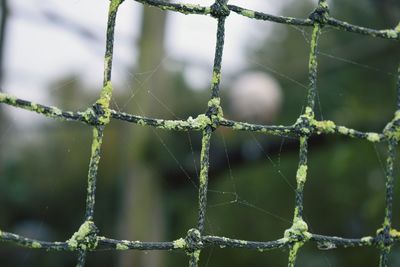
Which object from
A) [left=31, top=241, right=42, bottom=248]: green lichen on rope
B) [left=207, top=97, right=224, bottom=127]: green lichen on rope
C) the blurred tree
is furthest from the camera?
the blurred tree

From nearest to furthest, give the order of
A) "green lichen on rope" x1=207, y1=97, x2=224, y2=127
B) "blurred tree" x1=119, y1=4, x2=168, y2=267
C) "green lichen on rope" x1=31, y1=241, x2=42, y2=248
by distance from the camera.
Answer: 1. "green lichen on rope" x1=31, y1=241, x2=42, y2=248
2. "green lichen on rope" x1=207, y1=97, x2=224, y2=127
3. "blurred tree" x1=119, y1=4, x2=168, y2=267

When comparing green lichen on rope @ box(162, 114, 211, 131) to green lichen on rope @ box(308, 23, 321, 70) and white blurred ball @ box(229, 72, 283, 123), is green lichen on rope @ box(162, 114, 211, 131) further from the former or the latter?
white blurred ball @ box(229, 72, 283, 123)

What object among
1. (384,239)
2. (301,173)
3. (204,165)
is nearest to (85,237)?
(204,165)

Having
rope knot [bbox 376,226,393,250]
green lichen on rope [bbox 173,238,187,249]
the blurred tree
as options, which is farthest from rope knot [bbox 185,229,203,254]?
the blurred tree

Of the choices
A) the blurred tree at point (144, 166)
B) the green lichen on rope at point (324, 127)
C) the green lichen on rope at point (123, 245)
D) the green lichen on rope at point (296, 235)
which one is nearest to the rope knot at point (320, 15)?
the green lichen on rope at point (324, 127)

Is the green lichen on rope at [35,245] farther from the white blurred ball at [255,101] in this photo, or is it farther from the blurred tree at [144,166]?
the white blurred ball at [255,101]

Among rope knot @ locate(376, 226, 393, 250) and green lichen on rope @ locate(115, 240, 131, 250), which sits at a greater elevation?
rope knot @ locate(376, 226, 393, 250)
